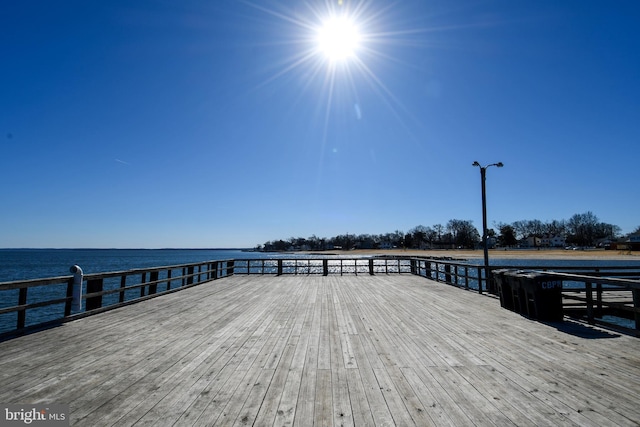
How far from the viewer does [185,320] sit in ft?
23.9

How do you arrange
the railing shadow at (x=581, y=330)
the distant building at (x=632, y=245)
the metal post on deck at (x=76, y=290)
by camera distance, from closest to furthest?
the railing shadow at (x=581, y=330), the metal post on deck at (x=76, y=290), the distant building at (x=632, y=245)

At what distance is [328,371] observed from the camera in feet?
13.8

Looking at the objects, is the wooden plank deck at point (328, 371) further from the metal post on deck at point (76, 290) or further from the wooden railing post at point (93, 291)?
the wooden railing post at point (93, 291)

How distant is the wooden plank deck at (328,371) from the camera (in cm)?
311

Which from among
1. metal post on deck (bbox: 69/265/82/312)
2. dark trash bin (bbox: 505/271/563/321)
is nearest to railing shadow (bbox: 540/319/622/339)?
dark trash bin (bbox: 505/271/563/321)

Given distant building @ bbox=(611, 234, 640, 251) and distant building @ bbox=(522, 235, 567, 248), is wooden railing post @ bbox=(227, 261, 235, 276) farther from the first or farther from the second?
distant building @ bbox=(522, 235, 567, 248)

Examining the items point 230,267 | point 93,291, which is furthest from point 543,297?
point 230,267

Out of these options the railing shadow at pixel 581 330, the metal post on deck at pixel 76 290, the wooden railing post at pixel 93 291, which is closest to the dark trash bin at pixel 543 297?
the railing shadow at pixel 581 330

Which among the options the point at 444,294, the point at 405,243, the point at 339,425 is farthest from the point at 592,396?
the point at 405,243

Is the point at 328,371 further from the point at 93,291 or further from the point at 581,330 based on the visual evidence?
the point at 93,291

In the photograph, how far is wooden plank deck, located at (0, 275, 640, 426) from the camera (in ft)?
10.2

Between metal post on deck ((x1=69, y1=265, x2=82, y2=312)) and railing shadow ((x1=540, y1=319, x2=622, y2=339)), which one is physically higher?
metal post on deck ((x1=69, y1=265, x2=82, y2=312))

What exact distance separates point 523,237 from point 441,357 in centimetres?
15409

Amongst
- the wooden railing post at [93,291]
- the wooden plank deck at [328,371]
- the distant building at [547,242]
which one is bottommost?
the wooden plank deck at [328,371]
